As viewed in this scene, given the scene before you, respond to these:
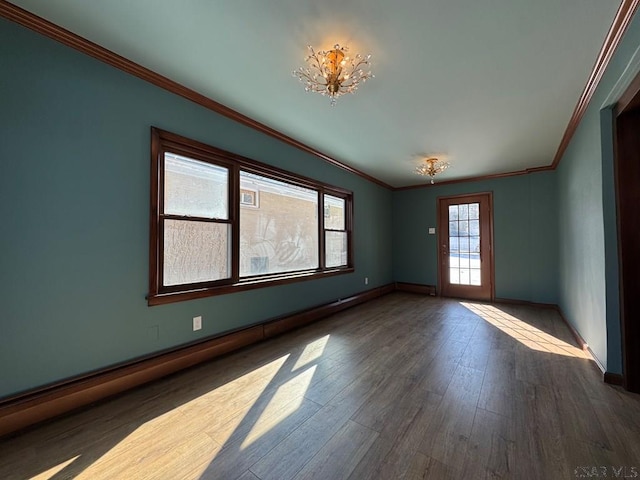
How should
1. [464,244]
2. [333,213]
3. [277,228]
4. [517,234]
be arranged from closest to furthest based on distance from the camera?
[277,228]
[333,213]
[517,234]
[464,244]

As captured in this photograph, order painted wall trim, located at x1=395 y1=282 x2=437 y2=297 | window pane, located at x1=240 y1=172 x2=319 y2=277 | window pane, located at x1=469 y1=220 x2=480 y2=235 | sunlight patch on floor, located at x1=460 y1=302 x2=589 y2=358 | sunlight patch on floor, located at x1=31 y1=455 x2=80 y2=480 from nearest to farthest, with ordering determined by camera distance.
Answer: sunlight patch on floor, located at x1=31 y1=455 x2=80 y2=480 < sunlight patch on floor, located at x1=460 y1=302 x2=589 y2=358 < window pane, located at x1=240 y1=172 x2=319 y2=277 < window pane, located at x1=469 y1=220 x2=480 y2=235 < painted wall trim, located at x1=395 y1=282 x2=437 y2=297

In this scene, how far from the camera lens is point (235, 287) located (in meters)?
2.82

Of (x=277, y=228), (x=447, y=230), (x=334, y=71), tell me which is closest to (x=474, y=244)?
(x=447, y=230)

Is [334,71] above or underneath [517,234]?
above

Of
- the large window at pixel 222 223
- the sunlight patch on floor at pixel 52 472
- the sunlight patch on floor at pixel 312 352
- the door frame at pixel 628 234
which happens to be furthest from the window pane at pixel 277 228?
the door frame at pixel 628 234

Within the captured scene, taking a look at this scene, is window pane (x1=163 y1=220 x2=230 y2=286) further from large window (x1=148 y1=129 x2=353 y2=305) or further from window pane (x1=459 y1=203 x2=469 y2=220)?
window pane (x1=459 y1=203 x2=469 y2=220)

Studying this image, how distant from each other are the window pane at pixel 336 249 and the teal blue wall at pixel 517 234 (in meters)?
2.12

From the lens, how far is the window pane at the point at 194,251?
2377mm

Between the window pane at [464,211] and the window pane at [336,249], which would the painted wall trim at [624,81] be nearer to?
the window pane at [336,249]

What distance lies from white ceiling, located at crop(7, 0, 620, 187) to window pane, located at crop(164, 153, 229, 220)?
67 centimetres

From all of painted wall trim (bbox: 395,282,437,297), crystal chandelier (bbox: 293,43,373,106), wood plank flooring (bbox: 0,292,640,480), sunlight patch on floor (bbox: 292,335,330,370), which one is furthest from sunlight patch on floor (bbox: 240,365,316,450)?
painted wall trim (bbox: 395,282,437,297)

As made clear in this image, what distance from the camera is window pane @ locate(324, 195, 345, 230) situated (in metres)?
4.45

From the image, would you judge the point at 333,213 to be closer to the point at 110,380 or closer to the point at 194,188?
the point at 194,188

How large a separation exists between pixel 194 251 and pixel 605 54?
141 inches
